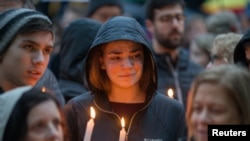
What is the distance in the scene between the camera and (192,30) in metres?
13.4

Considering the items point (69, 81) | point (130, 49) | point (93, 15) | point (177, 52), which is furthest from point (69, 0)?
point (130, 49)

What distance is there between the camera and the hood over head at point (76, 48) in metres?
7.97

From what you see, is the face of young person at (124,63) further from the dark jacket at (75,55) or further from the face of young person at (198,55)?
the face of young person at (198,55)

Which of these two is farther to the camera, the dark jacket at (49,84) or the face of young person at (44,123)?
the dark jacket at (49,84)

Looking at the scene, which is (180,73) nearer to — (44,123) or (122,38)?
(122,38)

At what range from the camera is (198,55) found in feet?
37.2

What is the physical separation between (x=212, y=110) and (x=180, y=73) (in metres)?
4.05

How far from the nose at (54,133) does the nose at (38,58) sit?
1.18 meters

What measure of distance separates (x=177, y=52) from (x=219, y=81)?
432cm

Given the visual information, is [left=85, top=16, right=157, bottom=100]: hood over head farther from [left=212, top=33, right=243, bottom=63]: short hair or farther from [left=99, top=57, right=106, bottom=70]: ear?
[left=212, top=33, right=243, bottom=63]: short hair

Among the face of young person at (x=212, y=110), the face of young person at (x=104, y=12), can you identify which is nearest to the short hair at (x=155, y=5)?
the face of young person at (x=104, y=12)

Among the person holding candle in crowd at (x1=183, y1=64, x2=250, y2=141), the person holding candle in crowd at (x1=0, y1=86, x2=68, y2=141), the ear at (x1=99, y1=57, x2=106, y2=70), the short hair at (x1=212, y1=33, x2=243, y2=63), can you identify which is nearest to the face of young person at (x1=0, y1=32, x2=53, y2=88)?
the ear at (x1=99, y1=57, x2=106, y2=70)

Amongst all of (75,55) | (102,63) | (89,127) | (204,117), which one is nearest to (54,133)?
(204,117)

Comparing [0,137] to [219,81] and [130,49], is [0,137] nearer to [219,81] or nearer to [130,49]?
[219,81]
